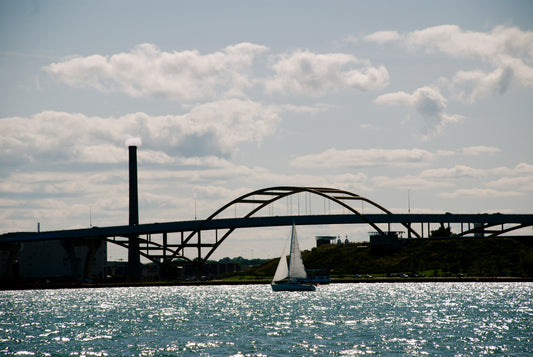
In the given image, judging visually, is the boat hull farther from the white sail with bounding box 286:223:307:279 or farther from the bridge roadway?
the bridge roadway

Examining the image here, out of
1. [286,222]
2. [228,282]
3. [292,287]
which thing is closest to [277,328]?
[292,287]

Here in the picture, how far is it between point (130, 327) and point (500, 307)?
42.4 meters

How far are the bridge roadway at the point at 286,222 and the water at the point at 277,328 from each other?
8060 cm

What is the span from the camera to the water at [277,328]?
5266 cm

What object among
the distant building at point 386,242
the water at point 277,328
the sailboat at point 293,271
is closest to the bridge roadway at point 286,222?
the distant building at point 386,242

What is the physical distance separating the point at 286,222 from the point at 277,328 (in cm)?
11652

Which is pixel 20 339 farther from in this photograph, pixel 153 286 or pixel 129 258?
pixel 129 258

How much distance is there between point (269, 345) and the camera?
5403 cm

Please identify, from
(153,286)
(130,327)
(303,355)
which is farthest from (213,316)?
(153,286)

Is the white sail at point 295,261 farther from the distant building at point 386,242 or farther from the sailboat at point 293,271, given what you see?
the distant building at point 386,242

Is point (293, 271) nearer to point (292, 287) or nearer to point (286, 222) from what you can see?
point (292, 287)

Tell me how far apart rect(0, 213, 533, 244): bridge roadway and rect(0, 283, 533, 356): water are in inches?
3173

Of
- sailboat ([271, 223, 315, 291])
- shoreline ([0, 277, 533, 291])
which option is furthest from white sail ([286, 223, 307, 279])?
shoreline ([0, 277, 533, 291])

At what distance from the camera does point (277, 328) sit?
6481cm
